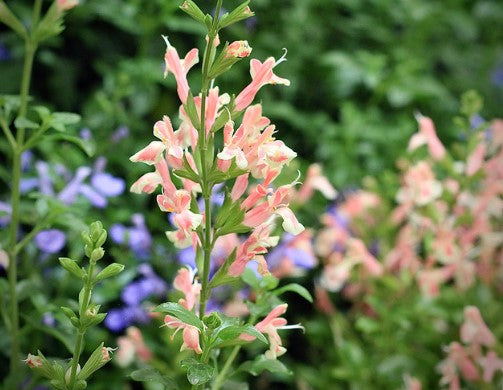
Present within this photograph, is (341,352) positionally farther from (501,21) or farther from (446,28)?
(501,21)

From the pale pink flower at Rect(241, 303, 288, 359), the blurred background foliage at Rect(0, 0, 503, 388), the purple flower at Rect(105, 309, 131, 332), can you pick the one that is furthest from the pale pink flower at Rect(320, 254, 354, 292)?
the pale pink flower at Rect(241, 303, 288, 359)

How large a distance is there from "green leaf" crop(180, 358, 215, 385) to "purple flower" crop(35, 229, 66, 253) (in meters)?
0.62

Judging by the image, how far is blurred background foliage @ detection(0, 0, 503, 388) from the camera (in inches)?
62.1

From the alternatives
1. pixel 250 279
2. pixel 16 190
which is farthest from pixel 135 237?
pixel 250 279

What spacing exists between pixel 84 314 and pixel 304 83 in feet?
5.18

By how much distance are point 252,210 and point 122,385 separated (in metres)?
0.71

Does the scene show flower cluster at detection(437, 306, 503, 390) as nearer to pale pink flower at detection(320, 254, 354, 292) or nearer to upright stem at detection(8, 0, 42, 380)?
pale pink flower at detection(320, 254, 354, 292)

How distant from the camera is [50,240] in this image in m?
1.32

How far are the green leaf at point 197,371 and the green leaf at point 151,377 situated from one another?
58mm

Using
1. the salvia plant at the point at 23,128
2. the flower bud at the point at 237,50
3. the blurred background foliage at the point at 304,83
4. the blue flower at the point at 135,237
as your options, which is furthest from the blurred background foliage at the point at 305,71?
the flower bud at the point at 237,50

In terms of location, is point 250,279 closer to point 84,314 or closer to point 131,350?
point 84,314

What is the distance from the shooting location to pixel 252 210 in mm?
818

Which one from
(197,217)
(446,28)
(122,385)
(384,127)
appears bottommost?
(122,385)

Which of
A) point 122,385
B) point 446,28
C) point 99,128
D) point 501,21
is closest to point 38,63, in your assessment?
point 99,128
